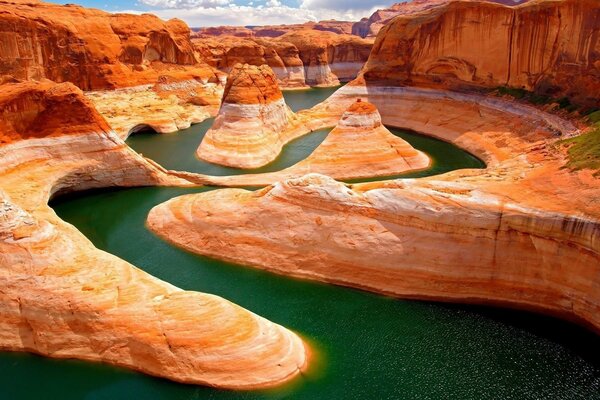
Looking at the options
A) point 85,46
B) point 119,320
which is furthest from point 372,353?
point 85,46

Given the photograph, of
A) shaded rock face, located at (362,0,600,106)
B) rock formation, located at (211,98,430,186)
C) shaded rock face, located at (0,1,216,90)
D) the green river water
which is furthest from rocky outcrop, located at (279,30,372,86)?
the green river water

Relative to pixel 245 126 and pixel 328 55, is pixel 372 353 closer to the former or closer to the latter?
pixel 245 126

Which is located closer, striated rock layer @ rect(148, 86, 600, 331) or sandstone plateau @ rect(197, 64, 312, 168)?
striated rock layer @ rect(148, 86, 600, 331)

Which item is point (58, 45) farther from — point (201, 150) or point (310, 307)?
point (310, 307)

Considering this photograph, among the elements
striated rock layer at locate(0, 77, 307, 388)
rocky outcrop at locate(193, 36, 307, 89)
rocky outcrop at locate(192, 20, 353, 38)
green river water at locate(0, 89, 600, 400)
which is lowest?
green river water at locate(0, 89, 600, 400)

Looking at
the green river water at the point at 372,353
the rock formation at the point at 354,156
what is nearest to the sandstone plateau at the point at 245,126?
the rock formation at the point at 354,156

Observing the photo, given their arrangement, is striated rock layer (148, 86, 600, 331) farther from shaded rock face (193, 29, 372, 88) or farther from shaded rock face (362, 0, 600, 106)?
shaded rock face (193, 29, 372, 88)

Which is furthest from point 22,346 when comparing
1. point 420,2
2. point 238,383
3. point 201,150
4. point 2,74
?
point 420,2
